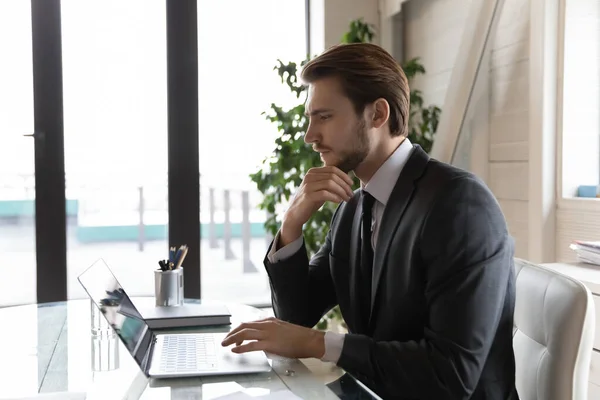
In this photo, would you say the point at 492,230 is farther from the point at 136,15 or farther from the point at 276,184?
the point at 136,15

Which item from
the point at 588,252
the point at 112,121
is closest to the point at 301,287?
the point at 588,252

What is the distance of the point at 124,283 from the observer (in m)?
3.62

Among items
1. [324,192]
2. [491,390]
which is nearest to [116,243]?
[324,192]

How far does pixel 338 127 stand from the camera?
1476 millimetres

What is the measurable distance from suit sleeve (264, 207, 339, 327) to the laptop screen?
1.02 feet

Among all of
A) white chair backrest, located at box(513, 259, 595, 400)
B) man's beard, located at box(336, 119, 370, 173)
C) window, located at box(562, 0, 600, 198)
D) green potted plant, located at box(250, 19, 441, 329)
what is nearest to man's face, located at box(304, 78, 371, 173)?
man's beard, located at box(336, 119, 370, 173)

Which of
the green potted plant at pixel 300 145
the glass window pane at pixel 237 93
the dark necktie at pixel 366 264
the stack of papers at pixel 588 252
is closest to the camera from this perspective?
the dark necktie at pixel 366 264

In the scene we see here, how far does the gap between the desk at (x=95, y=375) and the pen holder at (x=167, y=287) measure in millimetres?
175

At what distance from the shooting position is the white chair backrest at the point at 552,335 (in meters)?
1.09

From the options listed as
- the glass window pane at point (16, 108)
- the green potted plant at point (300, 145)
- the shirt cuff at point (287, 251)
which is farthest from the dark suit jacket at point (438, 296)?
the glass window pane at point (16, 108)

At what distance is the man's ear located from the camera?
146cm

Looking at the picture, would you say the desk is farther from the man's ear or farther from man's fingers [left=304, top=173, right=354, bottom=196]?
the man's ear

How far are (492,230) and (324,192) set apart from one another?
418 millimetres

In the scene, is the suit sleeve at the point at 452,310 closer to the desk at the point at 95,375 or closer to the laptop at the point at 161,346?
the desk at the point at 95,375
